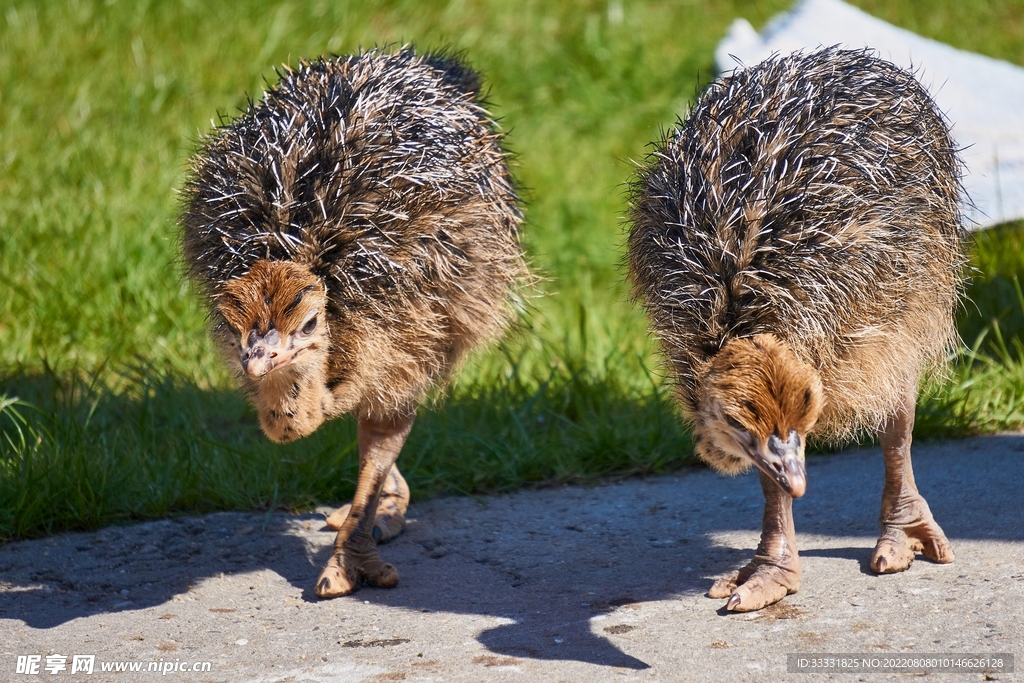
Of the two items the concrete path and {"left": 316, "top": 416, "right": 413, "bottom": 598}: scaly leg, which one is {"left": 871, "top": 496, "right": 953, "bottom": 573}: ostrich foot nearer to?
the concrete path

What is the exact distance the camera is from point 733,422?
3.28m

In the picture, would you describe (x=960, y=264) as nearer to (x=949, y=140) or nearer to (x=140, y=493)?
(x=949, y=140)

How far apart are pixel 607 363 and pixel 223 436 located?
206 cm

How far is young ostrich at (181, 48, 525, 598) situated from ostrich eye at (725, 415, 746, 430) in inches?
48.6

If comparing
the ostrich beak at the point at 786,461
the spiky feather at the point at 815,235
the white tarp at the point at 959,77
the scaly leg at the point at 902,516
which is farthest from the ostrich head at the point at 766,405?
the white tarp at the point at 959,77

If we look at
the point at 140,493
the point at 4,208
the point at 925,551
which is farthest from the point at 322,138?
the point at 4,208

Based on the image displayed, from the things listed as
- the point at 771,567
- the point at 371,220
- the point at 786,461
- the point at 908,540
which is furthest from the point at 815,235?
the point at 371,220

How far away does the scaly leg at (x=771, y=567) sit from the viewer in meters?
3.84

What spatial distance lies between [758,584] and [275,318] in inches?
73.6

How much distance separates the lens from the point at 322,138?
4.14 m

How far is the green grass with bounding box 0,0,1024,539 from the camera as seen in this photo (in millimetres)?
5102

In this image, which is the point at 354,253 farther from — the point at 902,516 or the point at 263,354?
the point at 902,516

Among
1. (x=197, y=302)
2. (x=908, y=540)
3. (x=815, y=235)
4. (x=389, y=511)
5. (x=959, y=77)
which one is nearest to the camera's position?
(x=815, y=235)

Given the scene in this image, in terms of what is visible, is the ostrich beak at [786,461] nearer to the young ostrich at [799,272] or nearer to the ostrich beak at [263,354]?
the young ostrich at [799,272]
